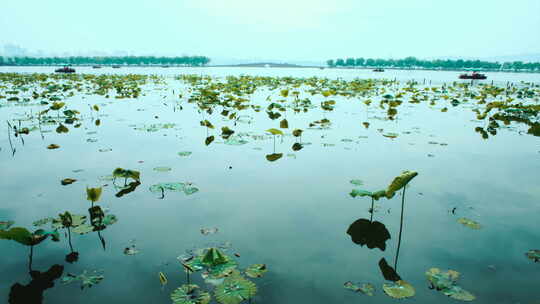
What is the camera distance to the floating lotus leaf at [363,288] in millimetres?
2115

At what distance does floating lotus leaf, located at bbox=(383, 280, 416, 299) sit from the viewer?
2.05 m

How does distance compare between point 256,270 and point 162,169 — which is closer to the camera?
point 256,270

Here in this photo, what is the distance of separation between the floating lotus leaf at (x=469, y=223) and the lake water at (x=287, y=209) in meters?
0.09

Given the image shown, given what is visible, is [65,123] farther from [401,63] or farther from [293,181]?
[401,63]

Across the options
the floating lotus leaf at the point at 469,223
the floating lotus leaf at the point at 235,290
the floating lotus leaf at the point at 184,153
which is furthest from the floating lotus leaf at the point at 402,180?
the floating lotus leaf at the point at 184,153

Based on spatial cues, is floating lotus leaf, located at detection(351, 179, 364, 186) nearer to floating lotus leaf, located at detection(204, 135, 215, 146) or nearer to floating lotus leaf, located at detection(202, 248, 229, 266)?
floating lotus leaf, located at detection(202, 248, 229, 266)

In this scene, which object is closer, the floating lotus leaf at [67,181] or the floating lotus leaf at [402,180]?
the floating lotus leaf at [402,180]

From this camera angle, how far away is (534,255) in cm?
253

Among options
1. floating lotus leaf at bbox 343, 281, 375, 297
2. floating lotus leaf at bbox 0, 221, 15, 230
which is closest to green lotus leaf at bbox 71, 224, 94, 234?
floating lotus leaf at bbox 0, 221, 15, 230

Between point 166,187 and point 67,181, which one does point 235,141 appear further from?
point 67,181

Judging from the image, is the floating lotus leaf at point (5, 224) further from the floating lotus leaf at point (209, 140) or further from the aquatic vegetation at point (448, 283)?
the aquatic vegetation at point (448, 283)

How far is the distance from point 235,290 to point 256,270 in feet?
0.95

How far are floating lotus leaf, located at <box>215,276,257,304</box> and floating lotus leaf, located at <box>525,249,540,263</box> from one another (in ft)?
7.49

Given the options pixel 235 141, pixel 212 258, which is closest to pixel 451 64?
pixel 235 141
